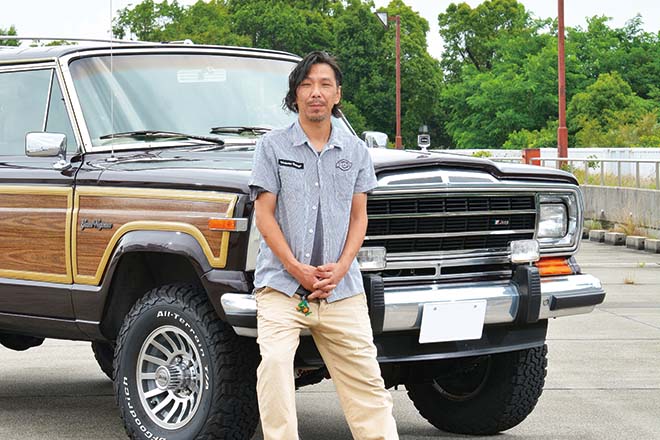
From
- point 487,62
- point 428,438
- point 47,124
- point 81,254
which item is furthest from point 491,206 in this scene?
point 487,62

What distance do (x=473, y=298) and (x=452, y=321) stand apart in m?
0.15

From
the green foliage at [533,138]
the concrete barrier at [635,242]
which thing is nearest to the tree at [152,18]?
the green foliage at [533,138]

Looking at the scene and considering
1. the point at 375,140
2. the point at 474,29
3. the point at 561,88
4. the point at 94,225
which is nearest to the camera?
the point at 94,225

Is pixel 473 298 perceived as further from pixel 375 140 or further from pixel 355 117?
pixel 355 117

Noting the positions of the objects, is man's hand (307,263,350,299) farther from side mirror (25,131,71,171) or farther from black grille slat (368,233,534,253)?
side mirror (25,131,71,171)

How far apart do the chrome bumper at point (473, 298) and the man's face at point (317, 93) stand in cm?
82

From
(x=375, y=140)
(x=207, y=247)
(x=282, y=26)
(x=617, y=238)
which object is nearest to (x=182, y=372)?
(x=207, y=247)

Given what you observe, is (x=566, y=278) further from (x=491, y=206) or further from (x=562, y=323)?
(x=562, y=323)

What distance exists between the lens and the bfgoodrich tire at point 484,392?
7.20 metres

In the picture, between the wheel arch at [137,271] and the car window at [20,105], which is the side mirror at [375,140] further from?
the wheel arch at [137,271]

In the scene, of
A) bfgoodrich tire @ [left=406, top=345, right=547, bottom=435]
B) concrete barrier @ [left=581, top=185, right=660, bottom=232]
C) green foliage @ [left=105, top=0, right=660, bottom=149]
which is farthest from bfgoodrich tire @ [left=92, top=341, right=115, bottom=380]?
green foliage @ [left=105, top=0, right=660, bottom=149]

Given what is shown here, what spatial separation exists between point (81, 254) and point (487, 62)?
102 metres

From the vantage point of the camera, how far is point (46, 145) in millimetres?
6996

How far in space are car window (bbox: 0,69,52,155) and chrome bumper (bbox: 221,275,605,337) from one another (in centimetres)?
227
